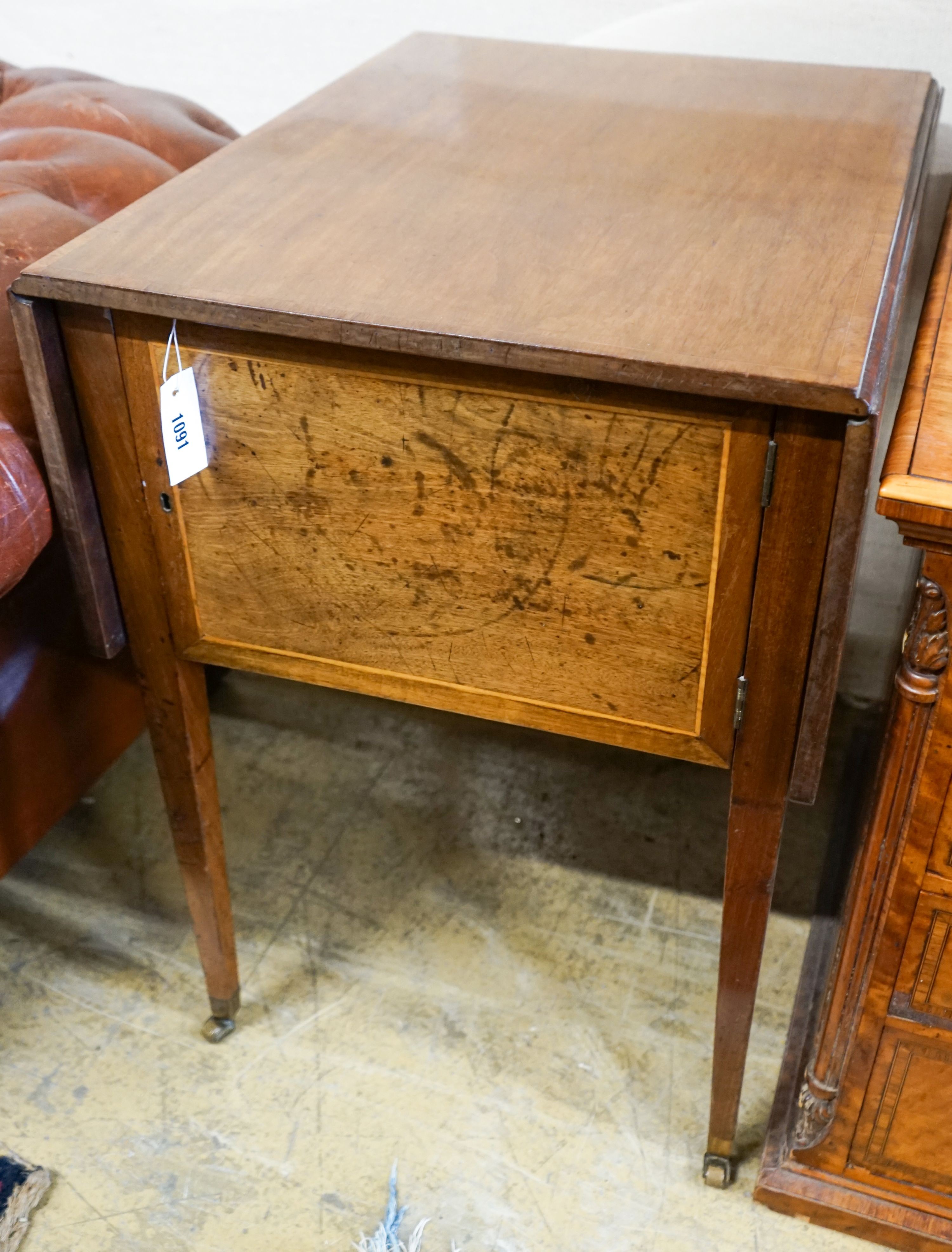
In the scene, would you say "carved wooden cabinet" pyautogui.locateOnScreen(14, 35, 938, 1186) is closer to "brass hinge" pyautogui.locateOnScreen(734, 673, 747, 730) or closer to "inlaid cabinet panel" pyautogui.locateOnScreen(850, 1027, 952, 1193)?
"brass hinge" pyautogui.locateOnScreen(734, 673, 747, 730)

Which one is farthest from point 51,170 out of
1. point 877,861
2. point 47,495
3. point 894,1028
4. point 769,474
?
point 894,1028

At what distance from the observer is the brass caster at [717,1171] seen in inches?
43.8

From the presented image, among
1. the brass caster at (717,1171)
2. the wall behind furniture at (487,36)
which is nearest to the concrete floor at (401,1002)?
the brass caster at (717,1171)

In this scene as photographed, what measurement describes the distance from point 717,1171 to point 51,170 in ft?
3.78

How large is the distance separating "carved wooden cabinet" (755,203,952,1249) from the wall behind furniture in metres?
0.32

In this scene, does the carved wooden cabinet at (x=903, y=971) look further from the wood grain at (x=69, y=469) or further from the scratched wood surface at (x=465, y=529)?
the wood grain at (x=69, y=469)

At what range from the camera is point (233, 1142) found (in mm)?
1158

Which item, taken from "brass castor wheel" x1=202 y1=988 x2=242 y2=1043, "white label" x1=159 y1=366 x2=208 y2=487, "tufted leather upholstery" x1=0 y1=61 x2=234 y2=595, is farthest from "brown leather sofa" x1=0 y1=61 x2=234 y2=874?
"brass castor wheel" x1=202 y1=988 x2=242 y2=1043

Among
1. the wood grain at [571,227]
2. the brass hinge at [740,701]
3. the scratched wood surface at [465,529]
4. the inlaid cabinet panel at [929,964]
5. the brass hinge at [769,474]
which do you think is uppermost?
the wood grain at [571,227]

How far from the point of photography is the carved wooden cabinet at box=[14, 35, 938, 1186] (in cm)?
75

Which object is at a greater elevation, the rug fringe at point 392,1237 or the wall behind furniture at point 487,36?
the wall behind furniture at point 487,36

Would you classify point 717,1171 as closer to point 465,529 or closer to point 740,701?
point 740,701

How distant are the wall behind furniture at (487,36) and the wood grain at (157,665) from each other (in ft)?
2.39

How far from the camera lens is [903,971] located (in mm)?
941
